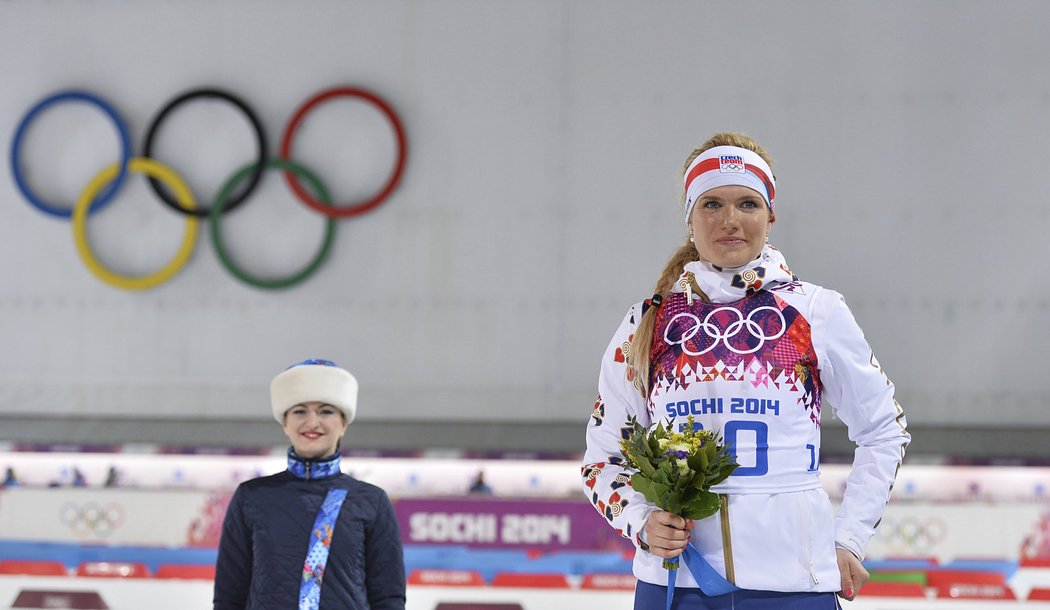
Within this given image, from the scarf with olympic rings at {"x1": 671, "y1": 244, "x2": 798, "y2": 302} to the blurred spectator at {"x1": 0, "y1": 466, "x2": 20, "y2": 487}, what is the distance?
463cm

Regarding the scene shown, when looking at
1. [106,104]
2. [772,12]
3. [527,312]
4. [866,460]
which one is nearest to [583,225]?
[527,312]

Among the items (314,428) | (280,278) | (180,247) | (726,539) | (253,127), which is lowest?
(726,539)

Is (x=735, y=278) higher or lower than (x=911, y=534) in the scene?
higher

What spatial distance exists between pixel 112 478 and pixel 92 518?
0.77ft

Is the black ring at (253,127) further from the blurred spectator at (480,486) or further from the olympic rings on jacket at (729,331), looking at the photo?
the olympic rings on jacket at (729,331)

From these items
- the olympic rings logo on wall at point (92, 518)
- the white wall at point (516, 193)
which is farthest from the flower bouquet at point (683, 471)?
the olympic rings logo on wall at point (92, 518)

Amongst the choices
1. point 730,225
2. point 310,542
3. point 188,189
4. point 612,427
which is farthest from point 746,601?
point 188,189

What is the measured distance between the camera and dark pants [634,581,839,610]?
1890 mm

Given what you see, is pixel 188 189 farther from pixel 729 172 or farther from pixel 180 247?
pixel 729 172

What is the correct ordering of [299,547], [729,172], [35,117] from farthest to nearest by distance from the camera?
[35,117]
[299,547]
[729,172]

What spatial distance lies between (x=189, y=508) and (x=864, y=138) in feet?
13.5

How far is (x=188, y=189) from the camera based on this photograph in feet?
19.3

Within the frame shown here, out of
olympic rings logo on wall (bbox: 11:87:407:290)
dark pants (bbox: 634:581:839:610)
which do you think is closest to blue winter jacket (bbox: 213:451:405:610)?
dark pants (bbox: 634:581:839:610)

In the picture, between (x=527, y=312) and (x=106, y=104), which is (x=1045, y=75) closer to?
(x=527, y=312)
